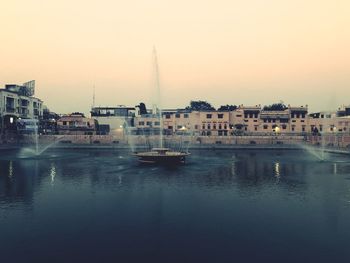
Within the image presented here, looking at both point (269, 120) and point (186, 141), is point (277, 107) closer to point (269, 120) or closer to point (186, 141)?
point (269, 120)

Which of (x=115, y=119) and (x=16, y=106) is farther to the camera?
(x=115, y=119)

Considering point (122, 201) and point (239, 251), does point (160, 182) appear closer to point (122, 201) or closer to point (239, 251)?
point (122, 201)

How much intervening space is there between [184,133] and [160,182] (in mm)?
81544

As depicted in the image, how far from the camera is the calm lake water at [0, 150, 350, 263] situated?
1812cm

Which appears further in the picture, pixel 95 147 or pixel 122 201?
pixel 95 147

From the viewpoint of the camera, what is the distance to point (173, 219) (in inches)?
977

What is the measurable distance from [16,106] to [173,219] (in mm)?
101054

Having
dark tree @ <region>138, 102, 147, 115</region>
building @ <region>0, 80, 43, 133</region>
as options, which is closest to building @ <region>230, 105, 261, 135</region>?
dark tree @ <region>138, 102, 147, 115</region>

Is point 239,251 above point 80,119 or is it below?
below

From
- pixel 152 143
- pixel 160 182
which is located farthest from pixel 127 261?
pixel 152 143

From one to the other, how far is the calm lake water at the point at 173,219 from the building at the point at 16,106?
6746 centimetres

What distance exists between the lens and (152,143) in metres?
110

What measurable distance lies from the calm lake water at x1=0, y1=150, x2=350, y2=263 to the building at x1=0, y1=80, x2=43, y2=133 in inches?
2656

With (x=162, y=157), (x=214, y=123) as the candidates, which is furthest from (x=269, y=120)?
(x=162, y=157)
